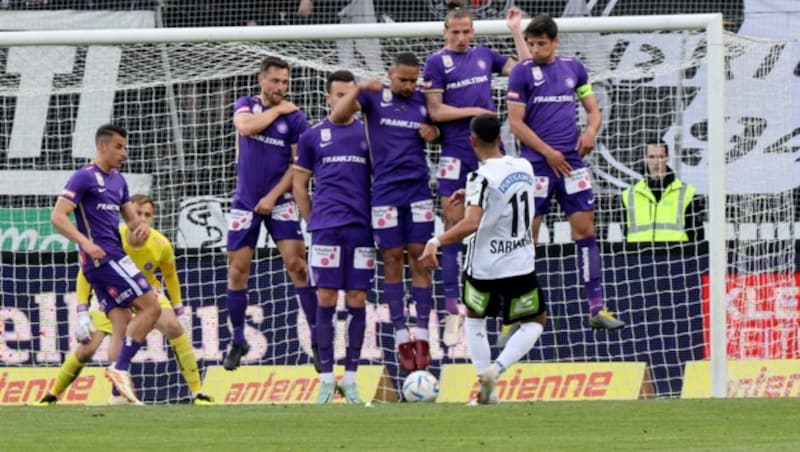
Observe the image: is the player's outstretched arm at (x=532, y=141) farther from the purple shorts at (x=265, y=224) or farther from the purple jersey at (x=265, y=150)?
the purple shorts at (x=265, y=224)

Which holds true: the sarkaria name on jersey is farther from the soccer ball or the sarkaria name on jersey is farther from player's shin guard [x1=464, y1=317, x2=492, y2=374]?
the soccer ball

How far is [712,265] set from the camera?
1382cm

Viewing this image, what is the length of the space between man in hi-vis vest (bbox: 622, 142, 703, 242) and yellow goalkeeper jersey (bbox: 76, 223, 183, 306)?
4.36 metres

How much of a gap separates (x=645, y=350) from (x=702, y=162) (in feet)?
11.4

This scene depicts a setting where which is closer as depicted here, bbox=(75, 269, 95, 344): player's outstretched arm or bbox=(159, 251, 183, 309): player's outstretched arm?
bbox=(75, 269, 95, 344): player's outstretched arm

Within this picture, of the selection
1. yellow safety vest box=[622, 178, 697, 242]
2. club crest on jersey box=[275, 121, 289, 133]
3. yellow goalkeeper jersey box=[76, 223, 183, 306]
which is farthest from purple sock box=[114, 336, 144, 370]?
yellow safety vest box=[622, 178, 697, 242]

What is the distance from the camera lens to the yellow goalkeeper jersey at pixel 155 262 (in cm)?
1469

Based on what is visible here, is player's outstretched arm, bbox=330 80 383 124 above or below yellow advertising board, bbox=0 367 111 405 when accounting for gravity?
above

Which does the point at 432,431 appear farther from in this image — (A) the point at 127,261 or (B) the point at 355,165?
(A) the point at 127,261

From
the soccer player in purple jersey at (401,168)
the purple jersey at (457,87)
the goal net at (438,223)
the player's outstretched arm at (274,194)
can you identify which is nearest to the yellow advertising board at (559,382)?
the goal net at (438,223)

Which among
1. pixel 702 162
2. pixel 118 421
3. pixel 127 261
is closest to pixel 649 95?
pixel 702 162

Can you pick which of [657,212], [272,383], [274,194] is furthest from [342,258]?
[657,212]

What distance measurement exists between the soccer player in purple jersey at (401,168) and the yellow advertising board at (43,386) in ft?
14.0

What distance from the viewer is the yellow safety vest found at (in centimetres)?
1580
